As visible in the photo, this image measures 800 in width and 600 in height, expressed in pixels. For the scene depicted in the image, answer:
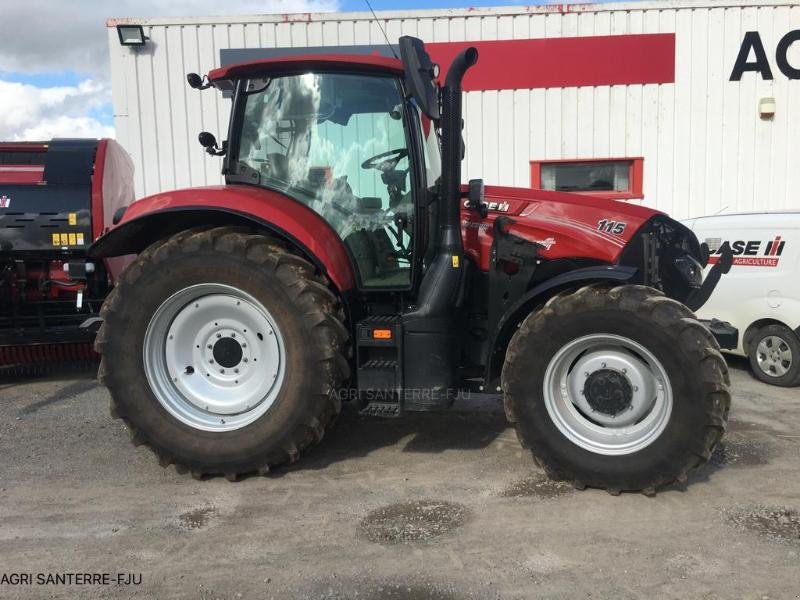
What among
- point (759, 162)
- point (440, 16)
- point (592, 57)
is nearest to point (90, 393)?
point (440, 16)

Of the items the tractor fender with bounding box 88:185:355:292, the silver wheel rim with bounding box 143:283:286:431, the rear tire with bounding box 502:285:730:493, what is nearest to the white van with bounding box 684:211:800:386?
the rear tire with bounding box 502:285:730:493

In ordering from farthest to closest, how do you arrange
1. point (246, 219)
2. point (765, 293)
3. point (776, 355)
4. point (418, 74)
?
point (765, 293) → point (776, 355) → point (246, 219) → point (418, 74)

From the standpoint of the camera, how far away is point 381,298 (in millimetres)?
3871

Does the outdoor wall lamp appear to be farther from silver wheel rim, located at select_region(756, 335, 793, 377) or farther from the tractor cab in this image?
silver wheel rim, located at select_region(756, 335, 793, 377)

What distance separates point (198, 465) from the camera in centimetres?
363

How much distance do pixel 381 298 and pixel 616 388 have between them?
143 centimetres

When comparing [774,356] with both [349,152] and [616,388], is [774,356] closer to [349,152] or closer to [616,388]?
[616,388]

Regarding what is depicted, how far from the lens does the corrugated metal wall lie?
8609 mm

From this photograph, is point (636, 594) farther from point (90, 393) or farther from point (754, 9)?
point (754, 9)

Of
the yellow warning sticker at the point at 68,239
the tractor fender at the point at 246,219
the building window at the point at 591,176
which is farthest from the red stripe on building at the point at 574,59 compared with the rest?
the tractor fender at the point at 246,219

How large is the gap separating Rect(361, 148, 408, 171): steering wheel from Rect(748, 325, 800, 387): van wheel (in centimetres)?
445

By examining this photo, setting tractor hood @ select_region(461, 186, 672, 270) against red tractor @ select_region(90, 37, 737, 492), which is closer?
red tractor @ select_region(90, 37, 737, 492)

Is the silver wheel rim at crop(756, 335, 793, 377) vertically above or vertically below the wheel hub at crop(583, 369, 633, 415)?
below

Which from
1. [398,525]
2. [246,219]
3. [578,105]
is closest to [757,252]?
[578,105]
